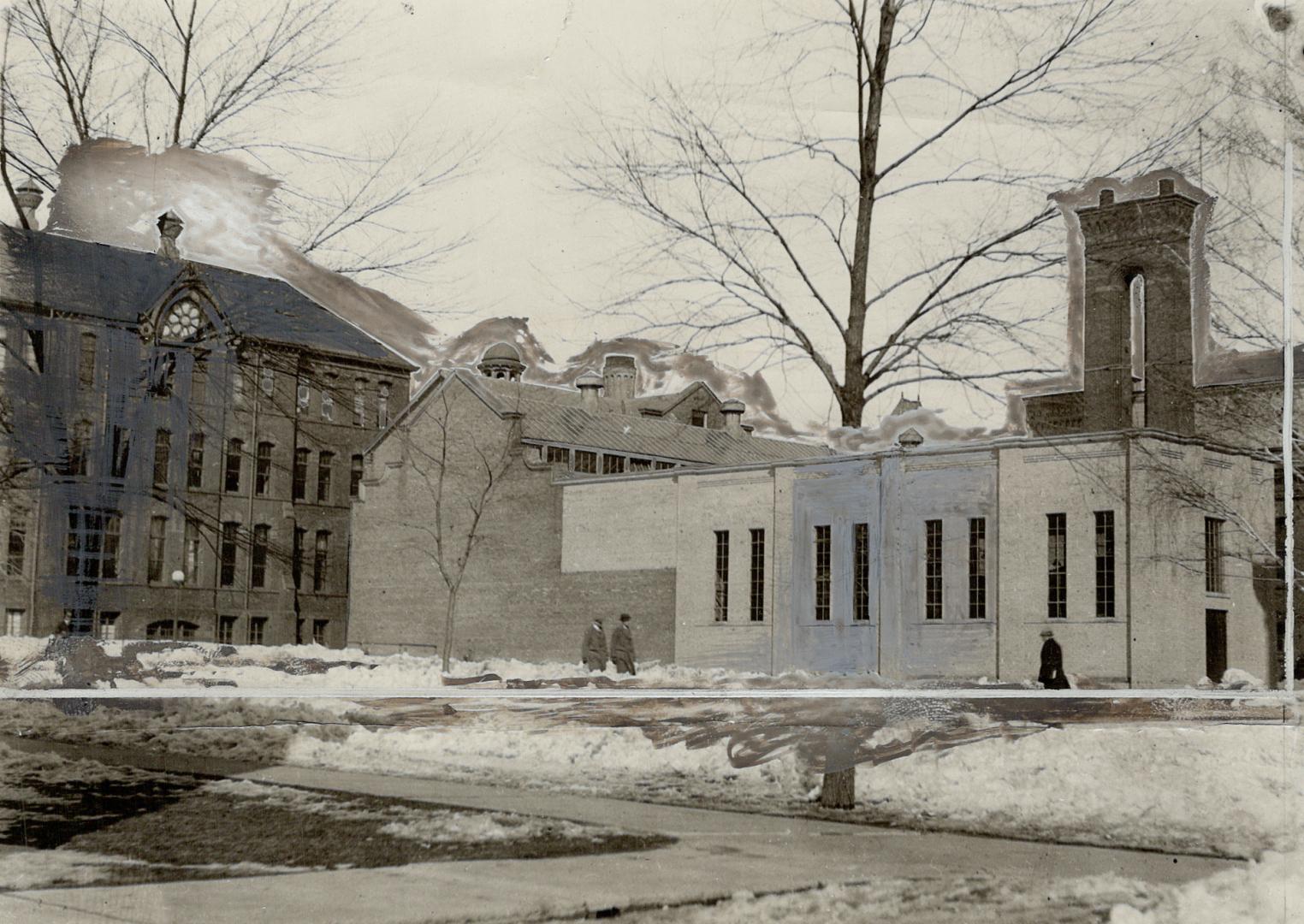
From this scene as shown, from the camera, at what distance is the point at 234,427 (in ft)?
24.8

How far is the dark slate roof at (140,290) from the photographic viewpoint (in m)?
7.62

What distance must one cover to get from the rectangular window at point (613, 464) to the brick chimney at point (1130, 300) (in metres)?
2.43

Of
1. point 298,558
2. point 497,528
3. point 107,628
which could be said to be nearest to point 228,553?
point 298,558

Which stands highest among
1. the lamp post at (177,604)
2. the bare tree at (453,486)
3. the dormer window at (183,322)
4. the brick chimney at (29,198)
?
the brick chimney at (29,198)

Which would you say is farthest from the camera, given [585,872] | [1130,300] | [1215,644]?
[1130,300]

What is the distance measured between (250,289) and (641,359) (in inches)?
93.4

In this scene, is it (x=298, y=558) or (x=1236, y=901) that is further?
(x=298, y=558)

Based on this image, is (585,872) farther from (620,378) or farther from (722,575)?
(620,378)

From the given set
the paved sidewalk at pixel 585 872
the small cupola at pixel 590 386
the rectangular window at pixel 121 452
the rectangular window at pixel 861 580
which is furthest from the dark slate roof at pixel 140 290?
the rectangular window at pixel 861 580

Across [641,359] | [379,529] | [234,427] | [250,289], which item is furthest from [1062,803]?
[250,289]

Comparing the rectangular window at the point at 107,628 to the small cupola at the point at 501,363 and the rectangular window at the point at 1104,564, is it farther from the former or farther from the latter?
the rectangular window at the point at 1104,564

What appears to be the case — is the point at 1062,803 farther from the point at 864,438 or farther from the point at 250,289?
the point at 250,289

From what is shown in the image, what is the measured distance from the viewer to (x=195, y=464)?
7.59 metres

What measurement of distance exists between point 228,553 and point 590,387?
7.12 feet
